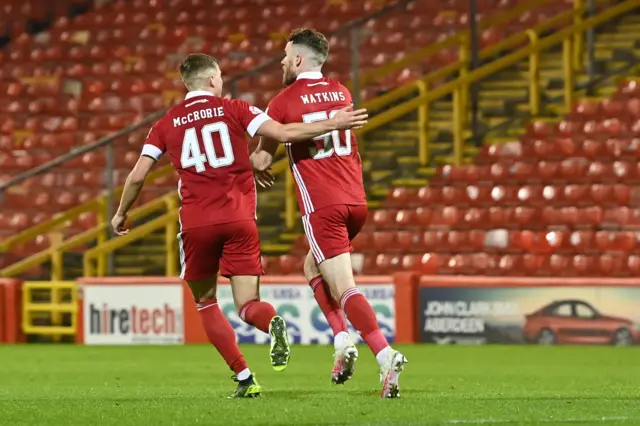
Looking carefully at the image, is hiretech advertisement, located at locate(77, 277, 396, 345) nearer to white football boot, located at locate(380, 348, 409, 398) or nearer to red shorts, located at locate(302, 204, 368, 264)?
red shorts, located at locate(302, 204, 368, 264)

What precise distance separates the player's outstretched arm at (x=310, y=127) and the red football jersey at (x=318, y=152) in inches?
10.1

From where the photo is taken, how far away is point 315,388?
9.35m

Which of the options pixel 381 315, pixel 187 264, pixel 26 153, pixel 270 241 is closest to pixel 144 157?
pixel 187 264

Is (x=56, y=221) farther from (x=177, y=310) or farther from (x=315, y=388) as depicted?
(x=315, y=388)

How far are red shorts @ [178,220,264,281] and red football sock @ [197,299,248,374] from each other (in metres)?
0.21

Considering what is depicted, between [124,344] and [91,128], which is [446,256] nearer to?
[124,344]

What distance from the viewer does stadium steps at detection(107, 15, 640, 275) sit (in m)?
18.0

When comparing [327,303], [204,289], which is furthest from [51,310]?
[204,289]

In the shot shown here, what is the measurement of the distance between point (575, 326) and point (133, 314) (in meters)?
4.87

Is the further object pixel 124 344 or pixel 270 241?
pixel 270 241

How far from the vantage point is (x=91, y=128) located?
2128 centimetres

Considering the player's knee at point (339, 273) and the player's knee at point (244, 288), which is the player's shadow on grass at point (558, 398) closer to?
the player's knee at point (339, 273)

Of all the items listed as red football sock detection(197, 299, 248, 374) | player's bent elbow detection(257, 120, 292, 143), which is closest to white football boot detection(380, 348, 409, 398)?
red football sock detection(197, 299, 248, 374)

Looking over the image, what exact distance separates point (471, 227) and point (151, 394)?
8.49 meters
